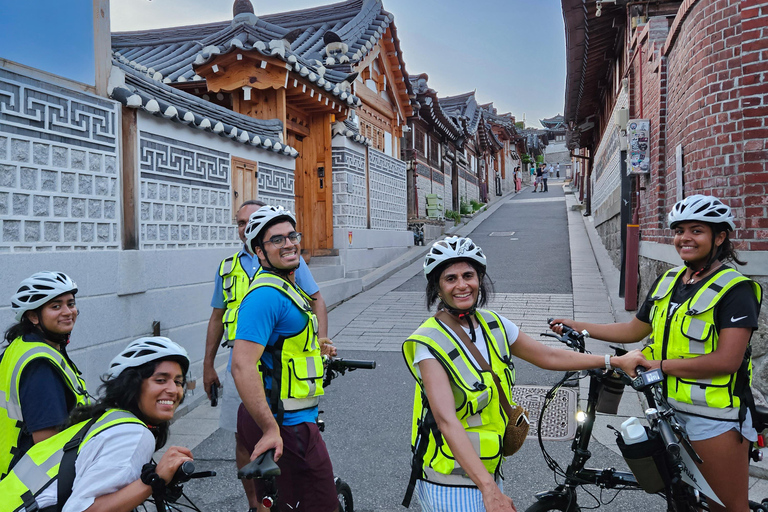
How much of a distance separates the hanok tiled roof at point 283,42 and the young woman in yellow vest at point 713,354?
788 centimetres

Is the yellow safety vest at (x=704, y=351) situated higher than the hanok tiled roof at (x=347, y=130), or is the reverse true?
the hanok tiled roof at (x=347, y=130)

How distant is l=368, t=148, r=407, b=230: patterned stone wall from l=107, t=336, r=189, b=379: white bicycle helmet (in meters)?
12.6

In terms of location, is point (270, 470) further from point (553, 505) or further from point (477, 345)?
point (553, 505)

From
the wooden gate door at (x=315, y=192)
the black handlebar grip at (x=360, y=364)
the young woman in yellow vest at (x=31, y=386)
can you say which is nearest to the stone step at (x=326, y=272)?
the wooden gate door at (x=315, y=192)

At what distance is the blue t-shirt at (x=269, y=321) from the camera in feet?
8.66

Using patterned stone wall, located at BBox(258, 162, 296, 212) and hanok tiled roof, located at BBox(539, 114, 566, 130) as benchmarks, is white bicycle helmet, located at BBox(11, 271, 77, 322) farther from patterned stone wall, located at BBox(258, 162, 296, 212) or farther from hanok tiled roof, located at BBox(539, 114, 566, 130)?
hanok tiled roof, located at BBox(539, 114, 566, 130)

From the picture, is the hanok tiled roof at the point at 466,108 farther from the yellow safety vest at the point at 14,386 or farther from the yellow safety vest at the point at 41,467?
the yellow safety vest at the point at 41,467

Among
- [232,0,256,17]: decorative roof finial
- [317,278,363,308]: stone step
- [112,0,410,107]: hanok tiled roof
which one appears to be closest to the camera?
[112,0,410,107]: hanok tiled roof

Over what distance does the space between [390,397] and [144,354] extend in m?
4.26

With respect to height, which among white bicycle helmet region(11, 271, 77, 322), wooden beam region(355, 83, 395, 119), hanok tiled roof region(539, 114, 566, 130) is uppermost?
hanok tiled roof region(539, 114, 566, 130)

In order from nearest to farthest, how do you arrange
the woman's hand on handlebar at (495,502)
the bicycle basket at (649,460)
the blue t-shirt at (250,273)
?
the woman's hand on handlebar at (495,502) < the bicycle basket at (649,460) < the blue t-shirt at (250,273)

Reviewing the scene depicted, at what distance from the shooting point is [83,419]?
2.12 metres

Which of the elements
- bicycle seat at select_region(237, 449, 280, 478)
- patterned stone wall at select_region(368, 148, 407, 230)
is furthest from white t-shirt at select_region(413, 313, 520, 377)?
patterned stone wall at select_region(368, 148, 407, 230)

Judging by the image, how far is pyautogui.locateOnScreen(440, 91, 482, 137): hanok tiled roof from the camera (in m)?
31.4
